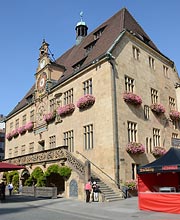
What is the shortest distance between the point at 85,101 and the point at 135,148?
580 centimetres

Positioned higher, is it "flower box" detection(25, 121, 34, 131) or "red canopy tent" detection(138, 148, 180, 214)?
"flower box" detection(25, 121, 34, 131)

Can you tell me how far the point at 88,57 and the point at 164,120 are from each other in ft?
31.4

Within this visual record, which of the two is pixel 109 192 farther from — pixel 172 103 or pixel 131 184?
pixel 172 103

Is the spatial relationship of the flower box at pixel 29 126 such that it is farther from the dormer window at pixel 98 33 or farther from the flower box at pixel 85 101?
the dormer window at pixel 98 33

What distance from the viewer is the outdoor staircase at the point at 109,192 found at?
17.6 m

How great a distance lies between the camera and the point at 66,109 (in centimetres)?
2547

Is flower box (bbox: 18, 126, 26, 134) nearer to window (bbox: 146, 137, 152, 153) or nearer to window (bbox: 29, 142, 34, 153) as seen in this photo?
window (bbox: 29, 142, 34, 153)

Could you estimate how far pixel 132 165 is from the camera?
845 inches

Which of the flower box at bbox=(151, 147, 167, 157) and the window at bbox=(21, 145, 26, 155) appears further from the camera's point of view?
the window at bbox=(21, 145, 26, 155)

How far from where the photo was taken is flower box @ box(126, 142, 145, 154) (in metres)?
21.0

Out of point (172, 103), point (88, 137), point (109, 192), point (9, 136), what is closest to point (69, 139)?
point (88, 137)

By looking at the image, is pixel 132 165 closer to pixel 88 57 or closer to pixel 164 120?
pixel 164 120


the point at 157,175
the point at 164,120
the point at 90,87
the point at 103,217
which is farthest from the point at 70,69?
the point at 103,217

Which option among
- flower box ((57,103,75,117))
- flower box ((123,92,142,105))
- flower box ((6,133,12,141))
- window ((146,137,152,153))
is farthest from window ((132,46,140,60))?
flower box ((6,133,12,141))
